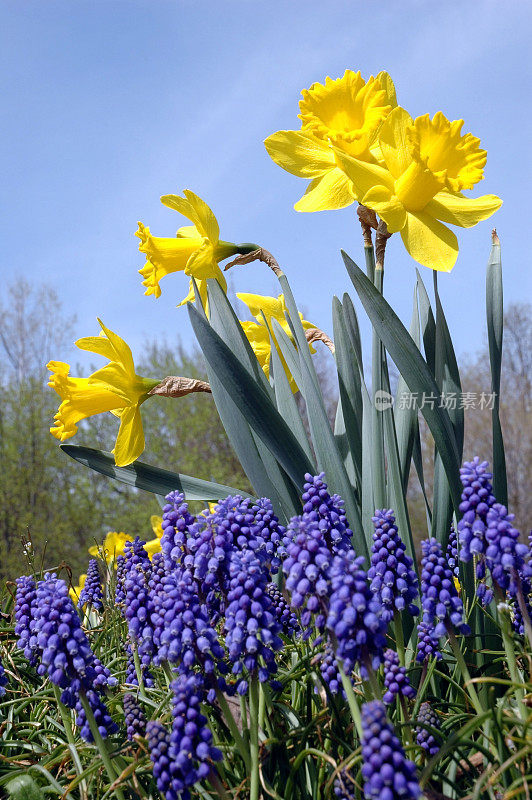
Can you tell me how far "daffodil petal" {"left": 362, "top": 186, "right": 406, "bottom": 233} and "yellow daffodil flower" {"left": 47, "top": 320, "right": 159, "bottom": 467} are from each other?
3.68 ft

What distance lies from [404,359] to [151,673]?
1316 millimetres

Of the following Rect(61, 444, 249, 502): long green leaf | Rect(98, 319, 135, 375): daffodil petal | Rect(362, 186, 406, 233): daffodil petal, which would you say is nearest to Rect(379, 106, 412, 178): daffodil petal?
Rect(362, 186, 406, 233): daffodil petal

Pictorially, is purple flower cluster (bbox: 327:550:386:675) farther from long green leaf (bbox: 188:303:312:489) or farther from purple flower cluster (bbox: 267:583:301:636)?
long green leaf (bbox: 188:303:312:489)

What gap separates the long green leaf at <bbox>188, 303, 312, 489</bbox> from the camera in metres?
2.27

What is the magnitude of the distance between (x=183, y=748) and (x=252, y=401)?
1.26 metres

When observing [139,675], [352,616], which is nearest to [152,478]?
[139,675]

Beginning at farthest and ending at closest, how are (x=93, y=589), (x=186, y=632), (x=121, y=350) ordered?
(x=93, y=589) < (x=121, y=350) < (x=186, y=632)

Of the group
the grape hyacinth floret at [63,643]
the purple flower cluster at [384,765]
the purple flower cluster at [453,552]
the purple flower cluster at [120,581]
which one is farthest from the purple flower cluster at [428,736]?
the purple flower cluster at [120,581]

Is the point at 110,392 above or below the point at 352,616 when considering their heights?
above

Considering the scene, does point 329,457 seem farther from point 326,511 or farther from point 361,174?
point 361,174

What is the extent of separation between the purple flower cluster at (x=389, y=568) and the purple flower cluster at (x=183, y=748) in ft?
1.62

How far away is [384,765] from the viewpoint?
1.06m

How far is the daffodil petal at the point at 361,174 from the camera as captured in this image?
230cm

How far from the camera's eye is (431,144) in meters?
2.35
